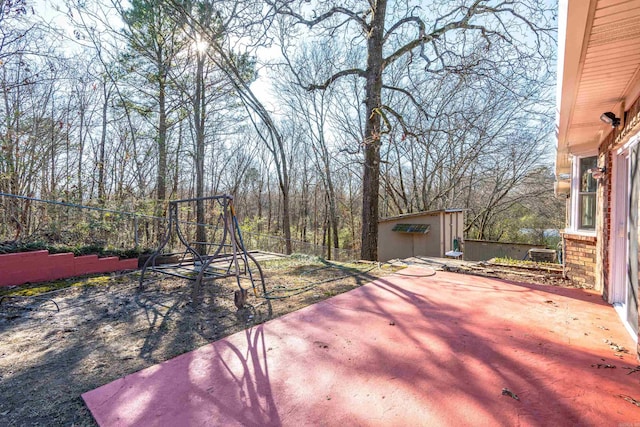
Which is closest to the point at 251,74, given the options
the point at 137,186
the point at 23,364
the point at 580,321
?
the point at 137,186

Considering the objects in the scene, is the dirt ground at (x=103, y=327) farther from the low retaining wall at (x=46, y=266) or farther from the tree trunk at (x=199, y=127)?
the tree trunk at (x=199, y=127)

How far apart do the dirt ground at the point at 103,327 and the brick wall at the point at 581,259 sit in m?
0.23

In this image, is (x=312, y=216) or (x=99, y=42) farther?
(x=312, y=216)

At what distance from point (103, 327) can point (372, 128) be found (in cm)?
620

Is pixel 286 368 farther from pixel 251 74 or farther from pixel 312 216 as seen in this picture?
pixel 312 216

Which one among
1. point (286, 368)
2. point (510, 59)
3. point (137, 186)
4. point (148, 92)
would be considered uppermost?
point (148, 92)

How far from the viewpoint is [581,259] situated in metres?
4.48

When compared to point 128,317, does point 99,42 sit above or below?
above

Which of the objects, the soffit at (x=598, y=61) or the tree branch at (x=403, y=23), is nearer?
the soffit at (x=598, y=61)

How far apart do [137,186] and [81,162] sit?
1.63 meters

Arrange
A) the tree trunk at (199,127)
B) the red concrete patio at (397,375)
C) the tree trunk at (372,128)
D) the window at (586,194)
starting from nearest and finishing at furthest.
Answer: the red concrete patio at (397,375), the window at (586,194), the tree trunk at (372,128), the tree trunk at (199,127)

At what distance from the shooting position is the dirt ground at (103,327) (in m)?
1.74

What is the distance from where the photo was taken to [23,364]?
2.06 m

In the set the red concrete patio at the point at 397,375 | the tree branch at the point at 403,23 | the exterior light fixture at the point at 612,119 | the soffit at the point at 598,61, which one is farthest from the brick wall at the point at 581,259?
the tree branch at the point at 403,23
